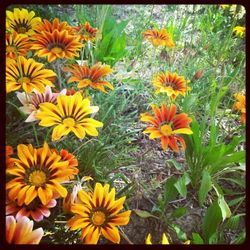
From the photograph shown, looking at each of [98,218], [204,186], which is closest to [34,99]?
[98,218]

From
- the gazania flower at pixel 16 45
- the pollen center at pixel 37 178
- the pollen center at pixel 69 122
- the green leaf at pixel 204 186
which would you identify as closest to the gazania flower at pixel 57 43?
the gazania flower at pixel 16 45

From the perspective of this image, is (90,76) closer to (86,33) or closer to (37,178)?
(86,33)

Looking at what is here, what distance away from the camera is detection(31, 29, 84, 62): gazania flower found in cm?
75

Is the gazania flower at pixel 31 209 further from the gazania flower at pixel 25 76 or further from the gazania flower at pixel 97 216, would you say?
the gazania flower at pixel 25 76

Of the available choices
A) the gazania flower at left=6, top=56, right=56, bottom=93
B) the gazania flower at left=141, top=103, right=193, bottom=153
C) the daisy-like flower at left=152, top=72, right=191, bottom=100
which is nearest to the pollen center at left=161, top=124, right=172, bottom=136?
the gazania flower at left=141, top=103, right=193, bottom=153

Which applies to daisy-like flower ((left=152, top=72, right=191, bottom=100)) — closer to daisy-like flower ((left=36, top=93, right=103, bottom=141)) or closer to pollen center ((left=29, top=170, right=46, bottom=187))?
daisy-like flower ((left=36, top=93, right=103, bottom=141))

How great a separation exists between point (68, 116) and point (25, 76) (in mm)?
129

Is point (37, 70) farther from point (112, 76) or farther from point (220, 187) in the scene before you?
point (220, 187)

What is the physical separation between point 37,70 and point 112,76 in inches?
11.9

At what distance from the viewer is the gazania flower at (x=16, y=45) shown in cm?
74

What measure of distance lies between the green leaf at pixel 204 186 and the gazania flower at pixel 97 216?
204 mm

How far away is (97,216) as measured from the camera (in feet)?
2.07

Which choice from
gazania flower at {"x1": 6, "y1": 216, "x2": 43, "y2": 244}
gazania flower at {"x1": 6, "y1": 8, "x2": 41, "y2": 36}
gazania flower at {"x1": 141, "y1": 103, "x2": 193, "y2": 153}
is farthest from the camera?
gazania flower at {"x1": 6, "y1": 8, "x2": 41, "y2": 36}

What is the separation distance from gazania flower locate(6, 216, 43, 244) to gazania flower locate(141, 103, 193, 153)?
0.27m
